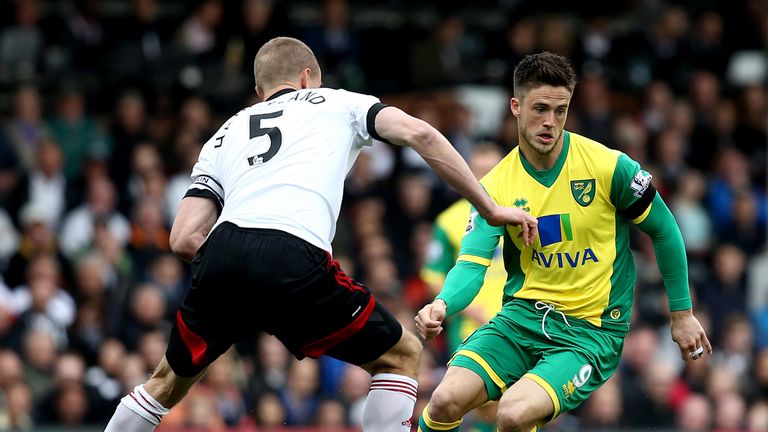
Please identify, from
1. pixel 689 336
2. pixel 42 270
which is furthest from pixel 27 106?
pixel 689 336

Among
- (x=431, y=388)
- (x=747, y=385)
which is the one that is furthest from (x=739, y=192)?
(x=431, y=388)

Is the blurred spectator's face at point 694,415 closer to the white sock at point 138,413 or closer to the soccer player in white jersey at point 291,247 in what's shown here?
the soccer player in white jersey at point 291,247

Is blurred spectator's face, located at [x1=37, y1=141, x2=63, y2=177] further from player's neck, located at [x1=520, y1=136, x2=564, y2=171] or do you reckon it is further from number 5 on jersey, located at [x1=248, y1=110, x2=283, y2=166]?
player's neck, located at [x1=520, y1=136, x2=564, y2=171]

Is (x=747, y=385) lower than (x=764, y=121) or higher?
lower

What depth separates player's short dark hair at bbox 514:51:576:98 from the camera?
7.56 m

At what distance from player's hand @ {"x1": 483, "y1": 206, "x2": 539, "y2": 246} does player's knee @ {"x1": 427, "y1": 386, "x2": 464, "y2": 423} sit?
36.5 inches

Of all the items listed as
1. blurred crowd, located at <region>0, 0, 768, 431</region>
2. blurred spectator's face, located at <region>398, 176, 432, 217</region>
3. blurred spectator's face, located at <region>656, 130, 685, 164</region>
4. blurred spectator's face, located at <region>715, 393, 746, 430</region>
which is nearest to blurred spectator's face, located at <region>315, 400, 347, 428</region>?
blurred crowd, located at <region>0, 0, 768, 431</region>

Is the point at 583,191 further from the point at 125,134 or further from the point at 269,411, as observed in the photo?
the point at 125,134

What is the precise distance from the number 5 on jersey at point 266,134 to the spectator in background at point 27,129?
7018mm

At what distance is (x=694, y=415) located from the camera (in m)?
13.9

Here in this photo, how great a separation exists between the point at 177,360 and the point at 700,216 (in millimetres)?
10326

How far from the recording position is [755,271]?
1653 cm

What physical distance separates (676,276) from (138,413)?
9.98 feet

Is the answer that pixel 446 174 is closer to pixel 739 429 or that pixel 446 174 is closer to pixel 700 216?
pixel 739 429
